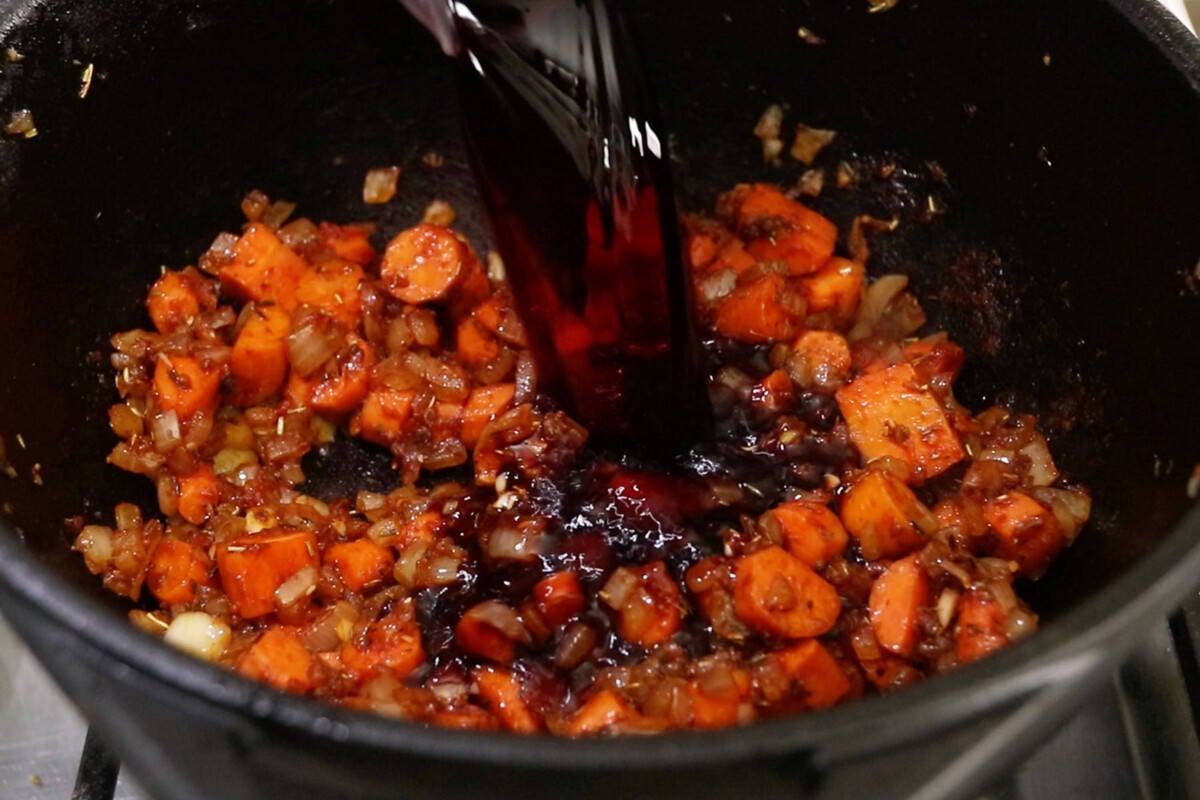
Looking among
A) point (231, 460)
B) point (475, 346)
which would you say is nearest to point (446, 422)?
point (475, 346)

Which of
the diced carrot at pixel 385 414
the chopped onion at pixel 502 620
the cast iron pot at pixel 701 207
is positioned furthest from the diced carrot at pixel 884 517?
the diced carrot at pixel 385 414

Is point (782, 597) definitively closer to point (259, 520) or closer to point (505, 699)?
point (505, 699)

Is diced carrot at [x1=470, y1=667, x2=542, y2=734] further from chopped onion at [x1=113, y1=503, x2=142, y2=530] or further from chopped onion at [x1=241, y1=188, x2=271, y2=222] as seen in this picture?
chopped onion at [x1=241, y1=188, x2=271, y2=222]

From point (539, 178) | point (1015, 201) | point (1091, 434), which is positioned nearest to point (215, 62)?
point (539, 178)

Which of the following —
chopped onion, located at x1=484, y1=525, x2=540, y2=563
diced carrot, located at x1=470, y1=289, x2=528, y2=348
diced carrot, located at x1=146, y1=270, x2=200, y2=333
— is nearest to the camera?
chopped onion, located at x1=484, y1=525, x2=540, y2=563

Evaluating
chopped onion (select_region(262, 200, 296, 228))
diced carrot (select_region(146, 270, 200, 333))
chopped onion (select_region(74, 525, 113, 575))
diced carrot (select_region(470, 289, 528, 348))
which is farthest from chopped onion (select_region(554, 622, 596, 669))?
chopped onion (select_region(262, 200, 296, 228))

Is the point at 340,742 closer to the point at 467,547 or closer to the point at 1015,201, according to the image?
the point at 467,547
